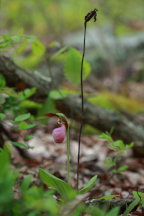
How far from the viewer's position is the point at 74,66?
1574 millimetres

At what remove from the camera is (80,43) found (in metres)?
6.79

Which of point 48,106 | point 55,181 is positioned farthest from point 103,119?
point 55,181

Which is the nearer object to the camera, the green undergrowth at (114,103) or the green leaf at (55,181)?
the green leaf at (55,181)

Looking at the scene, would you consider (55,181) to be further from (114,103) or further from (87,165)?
(114,103)

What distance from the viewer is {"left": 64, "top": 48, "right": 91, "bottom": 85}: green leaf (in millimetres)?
1506

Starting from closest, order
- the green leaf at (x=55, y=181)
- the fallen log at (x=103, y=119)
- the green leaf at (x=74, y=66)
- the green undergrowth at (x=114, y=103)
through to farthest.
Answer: the green leaf at (x=55, y=181) → the green leaf at (x=74, y=66) → the fallen log at (x=103, y=119) → the green undergrowth at (x=114, y=103)

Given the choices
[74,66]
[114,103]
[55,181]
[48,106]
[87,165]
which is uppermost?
[74,66]

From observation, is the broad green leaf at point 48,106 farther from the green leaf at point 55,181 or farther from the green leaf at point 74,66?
the green leaf at point 55,181

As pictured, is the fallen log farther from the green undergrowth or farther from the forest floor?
the green undergrowth

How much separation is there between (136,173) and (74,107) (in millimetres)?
795

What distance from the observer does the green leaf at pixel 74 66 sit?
1.51m

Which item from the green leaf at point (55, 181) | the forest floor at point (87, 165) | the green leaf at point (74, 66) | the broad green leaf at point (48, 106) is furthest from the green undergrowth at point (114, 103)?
the green leaf at point (55, 181)

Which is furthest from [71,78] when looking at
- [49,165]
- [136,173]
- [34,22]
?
[34,22]

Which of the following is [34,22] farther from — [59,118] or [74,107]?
[59,118]
